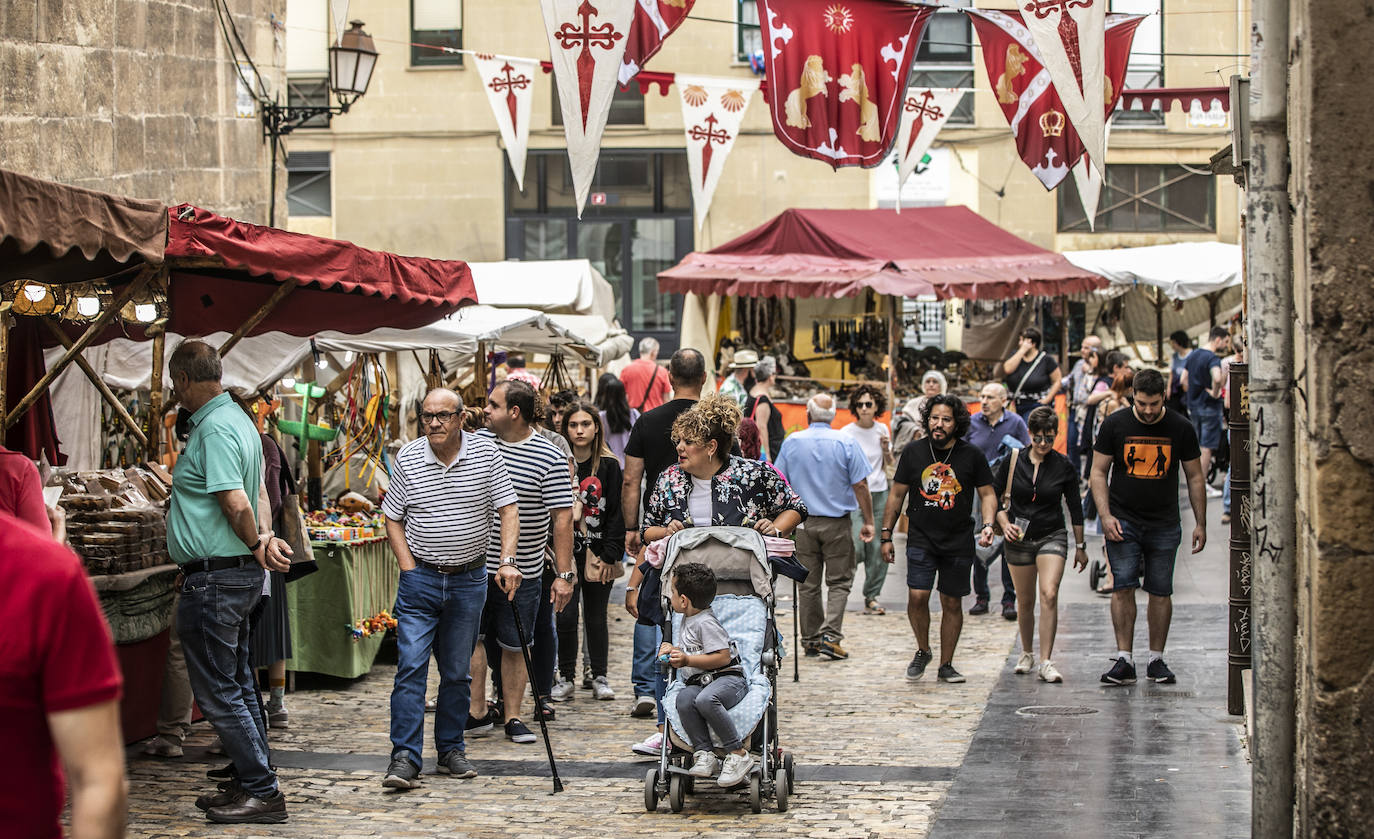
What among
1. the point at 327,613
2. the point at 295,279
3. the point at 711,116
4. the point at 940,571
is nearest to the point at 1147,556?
the point at 940,571

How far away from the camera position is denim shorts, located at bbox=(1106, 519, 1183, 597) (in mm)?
10031

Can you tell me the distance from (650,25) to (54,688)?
7.02 meters

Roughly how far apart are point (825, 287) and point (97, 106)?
9.32m

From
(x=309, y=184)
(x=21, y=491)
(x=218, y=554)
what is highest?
(x=309, y=184)

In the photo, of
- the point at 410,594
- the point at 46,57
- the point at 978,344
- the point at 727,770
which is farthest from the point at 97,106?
the point at 978,344

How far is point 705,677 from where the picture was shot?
7320 mm

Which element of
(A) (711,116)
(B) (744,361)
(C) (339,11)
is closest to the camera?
(C) (339,11)

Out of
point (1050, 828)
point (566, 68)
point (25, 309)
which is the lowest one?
point (1050, 828)

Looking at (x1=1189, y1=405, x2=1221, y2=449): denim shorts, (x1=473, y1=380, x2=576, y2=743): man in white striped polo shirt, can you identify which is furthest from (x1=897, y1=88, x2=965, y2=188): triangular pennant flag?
(x1=473, y1=380, x2=576, y2=743): man in white striped polo shirt

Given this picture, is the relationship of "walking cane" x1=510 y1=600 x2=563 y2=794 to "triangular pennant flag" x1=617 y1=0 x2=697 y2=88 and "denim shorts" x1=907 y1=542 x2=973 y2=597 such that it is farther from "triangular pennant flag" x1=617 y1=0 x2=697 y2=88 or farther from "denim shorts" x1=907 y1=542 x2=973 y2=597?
"triangular pennant flag" x1=617 y1=0 x2=697 y2=88

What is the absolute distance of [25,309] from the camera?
7988 mm

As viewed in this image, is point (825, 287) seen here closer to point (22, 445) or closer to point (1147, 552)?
point (1147, 552)

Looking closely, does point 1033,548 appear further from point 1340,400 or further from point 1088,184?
point 1340,400

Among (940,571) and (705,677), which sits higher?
(940,571)
